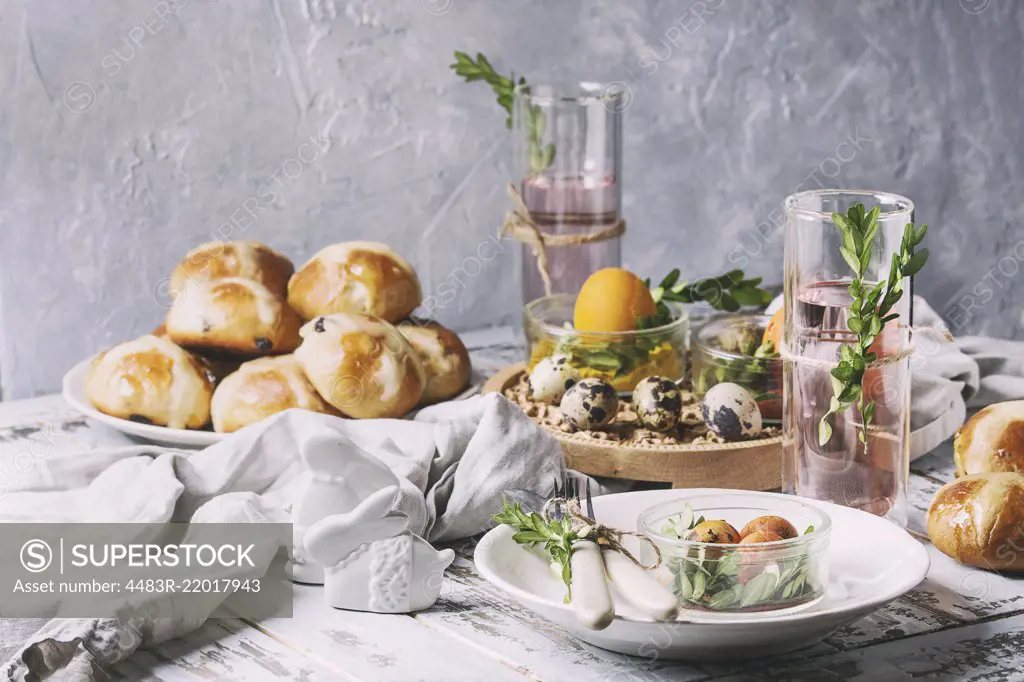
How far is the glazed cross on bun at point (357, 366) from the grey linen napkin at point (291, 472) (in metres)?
0.07

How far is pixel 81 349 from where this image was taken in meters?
1.57

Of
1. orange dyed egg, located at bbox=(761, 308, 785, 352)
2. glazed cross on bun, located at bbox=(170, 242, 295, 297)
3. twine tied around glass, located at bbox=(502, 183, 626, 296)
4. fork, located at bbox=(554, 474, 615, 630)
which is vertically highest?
twine tied around glass, located at bbox=(502, 183, 626, 296)

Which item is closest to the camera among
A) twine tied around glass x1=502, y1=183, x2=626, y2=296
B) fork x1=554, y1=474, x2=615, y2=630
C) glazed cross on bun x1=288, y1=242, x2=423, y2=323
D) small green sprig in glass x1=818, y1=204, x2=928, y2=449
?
fork x1=554, y1=474, x2=615, y2=630

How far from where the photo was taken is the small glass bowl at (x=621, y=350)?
1.22m

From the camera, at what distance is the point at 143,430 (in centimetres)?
119

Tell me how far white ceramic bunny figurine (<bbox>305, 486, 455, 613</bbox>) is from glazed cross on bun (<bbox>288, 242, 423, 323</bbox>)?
442mm

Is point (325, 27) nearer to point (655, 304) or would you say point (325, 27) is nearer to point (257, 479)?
point (655, 304)

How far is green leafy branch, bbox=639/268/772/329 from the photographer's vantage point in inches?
51.0

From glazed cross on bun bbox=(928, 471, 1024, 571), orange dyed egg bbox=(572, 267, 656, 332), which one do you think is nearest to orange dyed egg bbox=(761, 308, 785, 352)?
orange dyed egg bbox=(572, 267, 656, 332)

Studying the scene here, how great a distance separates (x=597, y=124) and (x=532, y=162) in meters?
0.09

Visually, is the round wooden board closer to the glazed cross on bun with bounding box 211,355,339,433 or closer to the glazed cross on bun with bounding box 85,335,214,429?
the glazed cross on bun with bounding box 211,355,339,433

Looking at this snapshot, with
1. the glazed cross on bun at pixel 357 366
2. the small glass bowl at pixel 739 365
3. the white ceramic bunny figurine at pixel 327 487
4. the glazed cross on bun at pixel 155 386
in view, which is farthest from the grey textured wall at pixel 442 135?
the white ceramic bunny figurine at pixel 327 487

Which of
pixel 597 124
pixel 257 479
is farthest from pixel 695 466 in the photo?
pixel 597 124

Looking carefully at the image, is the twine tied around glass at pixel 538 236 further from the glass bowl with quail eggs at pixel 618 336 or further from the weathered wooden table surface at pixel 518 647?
the weathered wooden table surface at pixel 518 647
